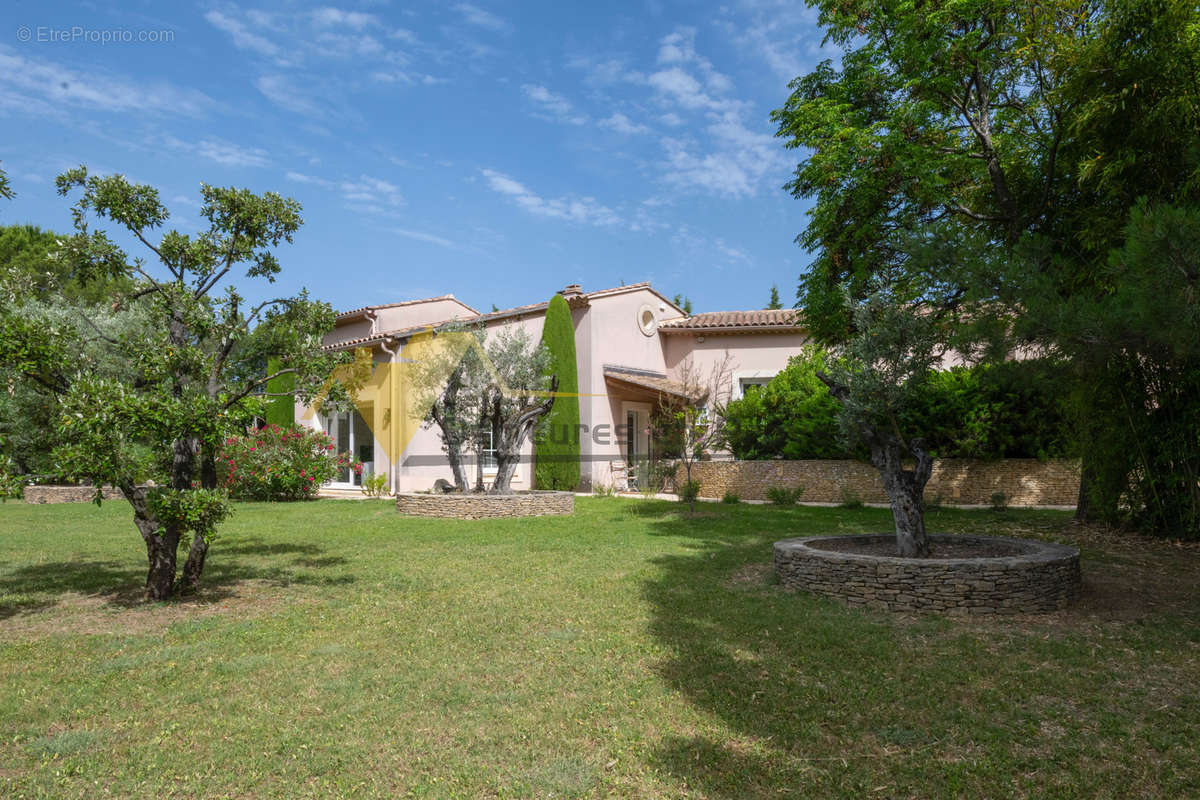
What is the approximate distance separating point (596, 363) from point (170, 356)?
14.0 metres

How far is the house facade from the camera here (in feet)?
59.6

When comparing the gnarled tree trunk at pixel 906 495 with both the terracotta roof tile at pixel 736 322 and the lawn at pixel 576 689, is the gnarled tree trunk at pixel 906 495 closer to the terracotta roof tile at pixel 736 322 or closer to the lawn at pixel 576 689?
the lawn at pixel 576 689

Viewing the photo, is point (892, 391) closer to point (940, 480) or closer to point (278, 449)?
point (940, 480)

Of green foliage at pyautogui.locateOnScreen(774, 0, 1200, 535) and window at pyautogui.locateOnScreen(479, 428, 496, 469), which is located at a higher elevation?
green foliage at pyautogui.locateOnScreen(774, 0, 1200, 535)

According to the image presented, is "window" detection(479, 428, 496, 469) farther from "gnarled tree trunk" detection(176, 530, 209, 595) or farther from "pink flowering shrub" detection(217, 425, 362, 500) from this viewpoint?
"gnarled tree trunk" detection(176, 530, 209, 595)

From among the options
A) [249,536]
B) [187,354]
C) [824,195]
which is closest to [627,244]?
[824,195]

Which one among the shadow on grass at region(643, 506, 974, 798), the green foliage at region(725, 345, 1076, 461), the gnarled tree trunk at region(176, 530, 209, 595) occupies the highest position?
the green foliage at region(725, 345, 1076, 461)

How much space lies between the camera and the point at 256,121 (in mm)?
10109

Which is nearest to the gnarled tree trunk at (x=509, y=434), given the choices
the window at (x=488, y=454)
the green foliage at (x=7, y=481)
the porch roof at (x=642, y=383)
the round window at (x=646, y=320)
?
the window at (x=488, y=454)

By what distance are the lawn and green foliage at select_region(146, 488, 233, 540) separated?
2.84 ft

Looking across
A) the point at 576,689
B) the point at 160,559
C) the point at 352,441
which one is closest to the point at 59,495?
the point at 352,441

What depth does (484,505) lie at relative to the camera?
13797 mm

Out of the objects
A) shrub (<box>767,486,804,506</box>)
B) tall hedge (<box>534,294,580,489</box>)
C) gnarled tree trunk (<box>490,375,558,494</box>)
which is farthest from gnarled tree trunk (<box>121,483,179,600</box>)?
shrub (<box>767,486,804,506</box>)

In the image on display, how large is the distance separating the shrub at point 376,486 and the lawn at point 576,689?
32.5 feet
